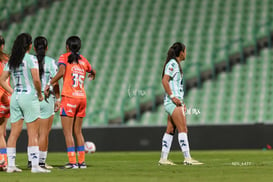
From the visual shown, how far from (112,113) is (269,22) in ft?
19.3

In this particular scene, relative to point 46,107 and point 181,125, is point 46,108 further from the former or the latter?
point 181,125

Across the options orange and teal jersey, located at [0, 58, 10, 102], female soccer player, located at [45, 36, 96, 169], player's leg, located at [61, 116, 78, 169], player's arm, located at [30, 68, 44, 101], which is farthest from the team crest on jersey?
player's arm, located at [30, 68, 44, 101]

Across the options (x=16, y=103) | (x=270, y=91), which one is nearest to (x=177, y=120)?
(x=16, y=103)

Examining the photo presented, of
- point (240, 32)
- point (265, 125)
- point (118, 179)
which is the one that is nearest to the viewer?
point (118, 179)

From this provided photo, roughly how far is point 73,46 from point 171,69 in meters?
1.76

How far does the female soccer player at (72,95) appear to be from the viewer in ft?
39.9

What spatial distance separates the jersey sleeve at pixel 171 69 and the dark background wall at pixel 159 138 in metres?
7.91

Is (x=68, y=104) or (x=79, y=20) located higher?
(x=79, y=20)

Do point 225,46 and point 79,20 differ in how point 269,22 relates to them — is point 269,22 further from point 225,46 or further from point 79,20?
point 79,20

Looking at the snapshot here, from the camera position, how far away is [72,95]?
480 inches

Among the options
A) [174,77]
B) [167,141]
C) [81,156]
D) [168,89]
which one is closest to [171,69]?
[174,77]

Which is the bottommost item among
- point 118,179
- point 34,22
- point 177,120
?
point 118,179

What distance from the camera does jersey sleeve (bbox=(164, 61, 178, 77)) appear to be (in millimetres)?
12750

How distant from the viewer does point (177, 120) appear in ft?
41.7
